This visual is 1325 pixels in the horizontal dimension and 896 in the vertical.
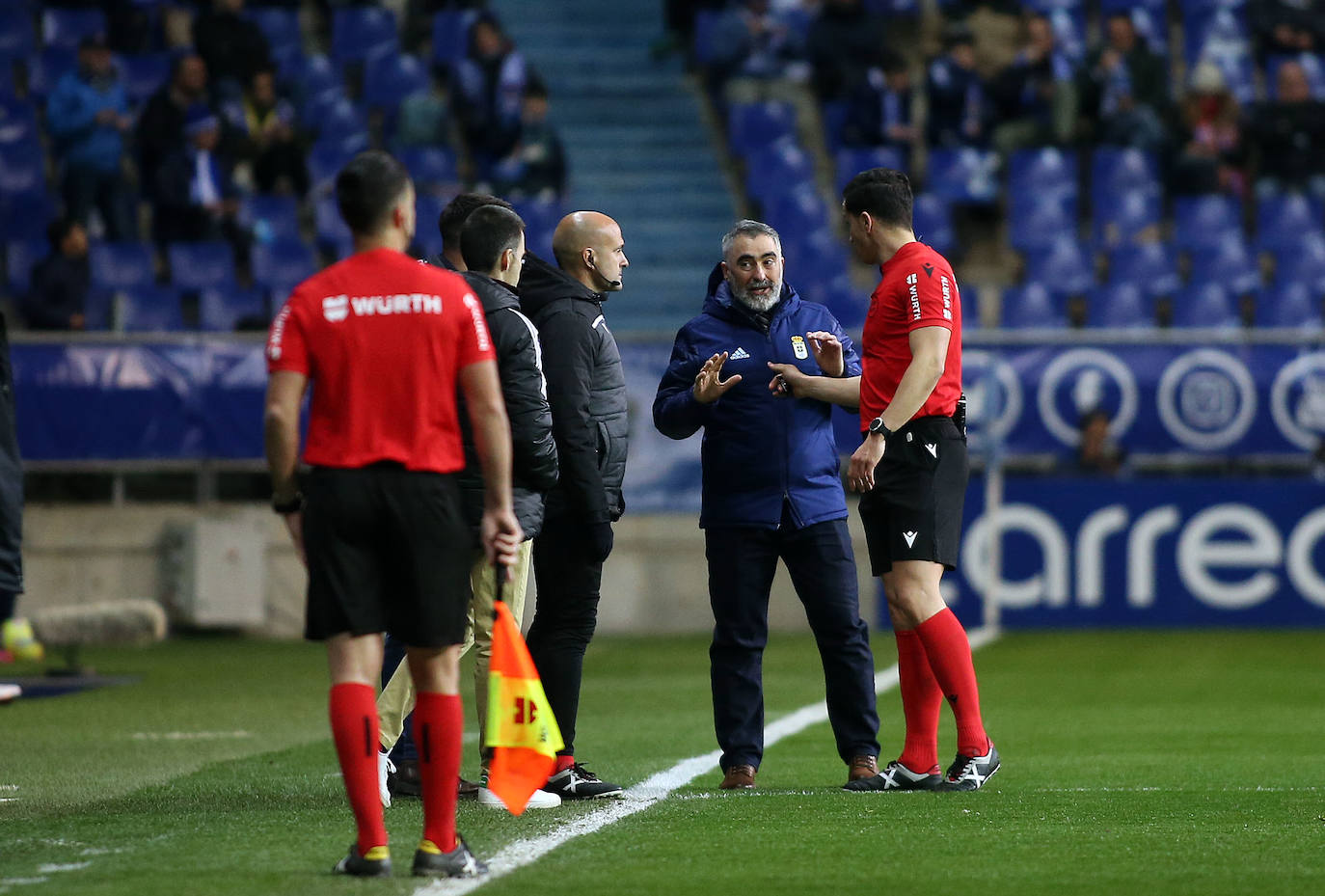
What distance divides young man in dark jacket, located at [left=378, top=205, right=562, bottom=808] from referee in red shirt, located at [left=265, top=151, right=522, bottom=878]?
1.21 meters

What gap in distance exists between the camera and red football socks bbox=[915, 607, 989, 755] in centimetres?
730

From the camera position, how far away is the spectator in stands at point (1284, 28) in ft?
72.6

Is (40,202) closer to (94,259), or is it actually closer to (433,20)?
(94,259)

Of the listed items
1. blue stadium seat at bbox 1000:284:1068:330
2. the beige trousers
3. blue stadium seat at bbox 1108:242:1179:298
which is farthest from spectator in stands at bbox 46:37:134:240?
the beige trousers

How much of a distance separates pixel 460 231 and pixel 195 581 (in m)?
9.30

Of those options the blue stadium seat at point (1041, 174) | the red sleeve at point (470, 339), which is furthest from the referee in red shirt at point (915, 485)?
the blue stadium seat at point (1041, 174)

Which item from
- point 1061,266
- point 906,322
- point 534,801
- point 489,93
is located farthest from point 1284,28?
point 534,801

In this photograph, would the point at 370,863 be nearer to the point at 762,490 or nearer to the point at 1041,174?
the point at 762,490

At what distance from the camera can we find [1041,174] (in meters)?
20.3

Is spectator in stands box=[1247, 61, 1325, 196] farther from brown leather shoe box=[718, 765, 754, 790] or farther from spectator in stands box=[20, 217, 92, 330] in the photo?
brown leather shoe box=[718, 765, 754, 790]

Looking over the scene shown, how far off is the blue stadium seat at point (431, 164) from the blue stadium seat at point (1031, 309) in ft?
17.2

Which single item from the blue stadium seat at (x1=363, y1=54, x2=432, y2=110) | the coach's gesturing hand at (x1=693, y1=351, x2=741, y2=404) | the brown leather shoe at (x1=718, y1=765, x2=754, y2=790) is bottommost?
the brown leather shoe at (x1=718, y1=765, x2=754, y2=790)

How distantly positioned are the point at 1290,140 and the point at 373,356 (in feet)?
54.9

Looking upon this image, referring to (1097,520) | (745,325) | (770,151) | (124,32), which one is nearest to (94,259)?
(124,32)
